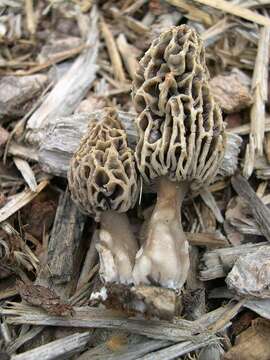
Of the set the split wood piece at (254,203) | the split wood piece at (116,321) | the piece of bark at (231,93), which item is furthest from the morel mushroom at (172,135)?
the piece of bark at (231,93)

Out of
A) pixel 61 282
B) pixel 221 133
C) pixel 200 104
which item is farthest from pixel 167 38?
pixel 61 282

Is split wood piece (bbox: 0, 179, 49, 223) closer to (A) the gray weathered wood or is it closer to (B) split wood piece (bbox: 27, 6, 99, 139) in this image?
(B) split wood piece (bbox: 27, 6, 99, 139)

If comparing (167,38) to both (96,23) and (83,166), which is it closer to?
(83,166)

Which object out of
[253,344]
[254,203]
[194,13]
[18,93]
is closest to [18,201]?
[18,93]

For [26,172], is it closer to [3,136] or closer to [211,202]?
[3,136]

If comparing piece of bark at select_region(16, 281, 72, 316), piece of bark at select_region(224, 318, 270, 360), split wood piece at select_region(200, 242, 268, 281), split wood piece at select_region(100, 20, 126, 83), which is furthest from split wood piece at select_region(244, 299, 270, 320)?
split wood piece at select_region(100, 20, 126, 83)
